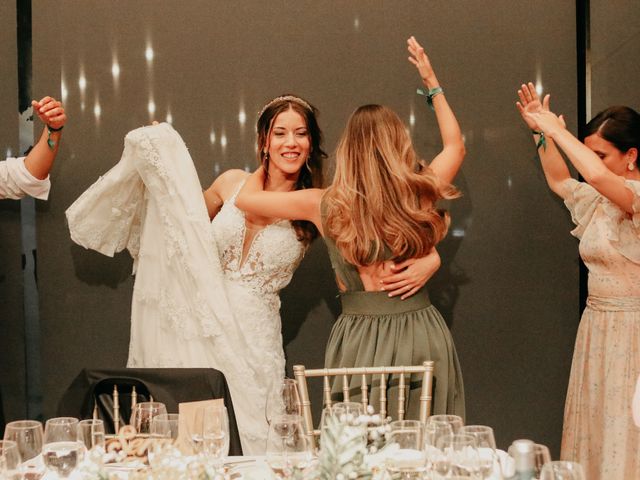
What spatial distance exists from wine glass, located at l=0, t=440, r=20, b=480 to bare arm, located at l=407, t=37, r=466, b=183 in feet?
6.42

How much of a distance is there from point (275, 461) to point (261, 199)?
5.06 ft

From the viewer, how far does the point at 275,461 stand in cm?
142

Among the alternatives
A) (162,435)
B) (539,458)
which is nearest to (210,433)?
(162,435)

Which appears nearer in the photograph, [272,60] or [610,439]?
[610,439]

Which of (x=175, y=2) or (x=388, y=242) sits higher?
(x=175, y=2)

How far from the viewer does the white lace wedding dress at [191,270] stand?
291 centimetres

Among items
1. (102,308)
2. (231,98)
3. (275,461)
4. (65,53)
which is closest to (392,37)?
(231,98)

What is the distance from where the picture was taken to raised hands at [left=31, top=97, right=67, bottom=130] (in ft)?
9.76

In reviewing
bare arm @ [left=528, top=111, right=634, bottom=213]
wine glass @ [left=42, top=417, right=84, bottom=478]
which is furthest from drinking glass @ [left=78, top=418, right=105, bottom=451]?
bare arm @ [left=528, top=111, right=634, bottom=213]

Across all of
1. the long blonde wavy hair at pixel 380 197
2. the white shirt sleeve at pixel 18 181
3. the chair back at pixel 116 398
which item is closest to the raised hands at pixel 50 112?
the white shirt sleeve at pixel 18 181

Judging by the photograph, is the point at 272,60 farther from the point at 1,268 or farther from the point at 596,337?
the point at 596,337

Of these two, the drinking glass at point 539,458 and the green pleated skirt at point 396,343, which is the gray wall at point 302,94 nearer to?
the green pleated skirt at point 396,343

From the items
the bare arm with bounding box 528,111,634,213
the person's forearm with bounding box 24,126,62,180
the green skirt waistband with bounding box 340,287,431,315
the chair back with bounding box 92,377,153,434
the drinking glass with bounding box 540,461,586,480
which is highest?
the person's forearm with bounding box 24,126,62,180

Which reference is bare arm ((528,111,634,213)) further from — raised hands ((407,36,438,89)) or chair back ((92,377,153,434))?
chair back ((92,377,153,434))
